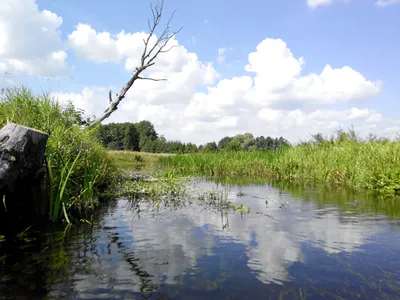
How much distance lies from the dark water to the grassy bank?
17.2 ft

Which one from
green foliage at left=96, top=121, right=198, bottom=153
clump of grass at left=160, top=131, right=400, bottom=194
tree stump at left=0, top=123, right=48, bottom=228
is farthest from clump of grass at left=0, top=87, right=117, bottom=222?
green foliage at left=96, top=121, right=198, bottom=153

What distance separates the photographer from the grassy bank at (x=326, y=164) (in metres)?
11.6

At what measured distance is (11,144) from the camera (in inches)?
186

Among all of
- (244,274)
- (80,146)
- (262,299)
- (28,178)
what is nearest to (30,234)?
(28,178)

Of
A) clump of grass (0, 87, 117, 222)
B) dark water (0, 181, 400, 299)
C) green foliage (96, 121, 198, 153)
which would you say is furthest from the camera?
green foliage (96, 121, 198, 153)

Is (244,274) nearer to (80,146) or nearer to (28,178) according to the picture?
(28,178)

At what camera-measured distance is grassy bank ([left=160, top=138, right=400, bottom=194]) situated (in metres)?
11.6

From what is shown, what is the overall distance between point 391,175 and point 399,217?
180 inches

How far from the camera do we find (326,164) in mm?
14789

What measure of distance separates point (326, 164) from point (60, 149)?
1217cm

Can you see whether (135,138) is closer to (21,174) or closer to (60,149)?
(60,149)

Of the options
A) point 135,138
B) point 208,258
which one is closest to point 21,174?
point 208,258

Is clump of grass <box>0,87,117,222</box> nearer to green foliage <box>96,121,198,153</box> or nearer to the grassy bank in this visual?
the grassy bank

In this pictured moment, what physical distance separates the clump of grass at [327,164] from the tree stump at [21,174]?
10731 mm
